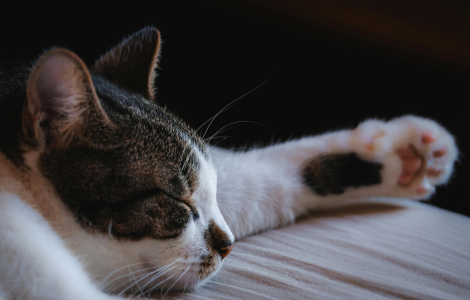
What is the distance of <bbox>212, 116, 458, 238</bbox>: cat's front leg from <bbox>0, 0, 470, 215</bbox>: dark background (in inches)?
6.4

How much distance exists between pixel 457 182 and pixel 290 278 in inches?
31.3

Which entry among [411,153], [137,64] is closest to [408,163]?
[411,153]

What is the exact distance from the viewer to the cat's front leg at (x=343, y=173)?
0.87 metres

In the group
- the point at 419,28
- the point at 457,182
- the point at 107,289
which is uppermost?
the point at 419,28


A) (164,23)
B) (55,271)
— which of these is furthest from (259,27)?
(55,271)

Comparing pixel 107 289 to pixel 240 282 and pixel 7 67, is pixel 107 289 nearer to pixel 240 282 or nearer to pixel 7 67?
pixel 240 282

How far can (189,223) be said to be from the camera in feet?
1.96

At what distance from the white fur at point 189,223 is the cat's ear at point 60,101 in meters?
0.06

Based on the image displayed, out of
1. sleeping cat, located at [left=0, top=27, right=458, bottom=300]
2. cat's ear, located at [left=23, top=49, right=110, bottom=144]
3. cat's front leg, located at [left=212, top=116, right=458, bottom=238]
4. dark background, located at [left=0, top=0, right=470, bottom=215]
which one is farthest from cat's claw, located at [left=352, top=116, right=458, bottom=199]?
cat's ear, located at [left=23, top=49, right=110, bottom=144]

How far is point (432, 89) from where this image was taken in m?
1.11

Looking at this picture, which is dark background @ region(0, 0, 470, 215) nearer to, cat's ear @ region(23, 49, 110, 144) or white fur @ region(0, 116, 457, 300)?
white fur @ region(0, 116, 457, 300)

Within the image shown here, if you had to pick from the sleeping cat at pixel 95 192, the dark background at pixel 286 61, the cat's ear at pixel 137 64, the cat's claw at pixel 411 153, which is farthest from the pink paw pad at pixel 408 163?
the cat's ear at pixel 137 64

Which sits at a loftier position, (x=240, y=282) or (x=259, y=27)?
(x=259, y=27)

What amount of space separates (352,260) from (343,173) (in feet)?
0.80
